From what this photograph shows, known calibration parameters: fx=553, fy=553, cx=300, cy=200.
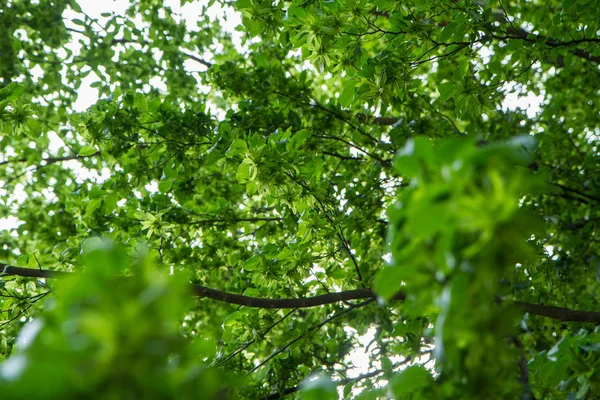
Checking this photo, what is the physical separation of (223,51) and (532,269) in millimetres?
4145

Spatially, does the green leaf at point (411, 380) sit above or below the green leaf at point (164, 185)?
below

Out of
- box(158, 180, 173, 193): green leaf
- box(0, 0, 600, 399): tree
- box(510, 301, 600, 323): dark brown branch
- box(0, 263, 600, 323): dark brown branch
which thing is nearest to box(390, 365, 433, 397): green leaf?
box(0, 0, 600, 399): tree

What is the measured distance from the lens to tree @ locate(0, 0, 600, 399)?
30.0 inches

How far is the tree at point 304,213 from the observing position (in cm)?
76

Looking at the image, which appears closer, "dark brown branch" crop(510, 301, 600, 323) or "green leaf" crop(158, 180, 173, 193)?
"dark brown branch" crop(510, 301, 600, 323)

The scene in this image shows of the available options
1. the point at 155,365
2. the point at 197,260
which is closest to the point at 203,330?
the point at 197,260

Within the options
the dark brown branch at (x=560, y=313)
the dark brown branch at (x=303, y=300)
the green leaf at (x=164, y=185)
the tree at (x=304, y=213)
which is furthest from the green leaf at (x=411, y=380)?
the green leaf at (x=164, y=185)

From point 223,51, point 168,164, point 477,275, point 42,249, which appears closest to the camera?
point 477,275

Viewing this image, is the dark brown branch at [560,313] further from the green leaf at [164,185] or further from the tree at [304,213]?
the green leaf at [164,185]

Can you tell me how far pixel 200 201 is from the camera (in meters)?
4.46

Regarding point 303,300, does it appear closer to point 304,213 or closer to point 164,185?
point 304,213

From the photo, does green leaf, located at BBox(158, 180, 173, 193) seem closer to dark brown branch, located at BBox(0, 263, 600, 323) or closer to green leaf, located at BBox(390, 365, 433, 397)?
dark brown branch, located at BBox(0, 263, 600, 323)

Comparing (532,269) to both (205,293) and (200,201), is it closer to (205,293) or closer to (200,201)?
(205,293)

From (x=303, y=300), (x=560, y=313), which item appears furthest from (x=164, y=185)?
(x=560, y=313)
